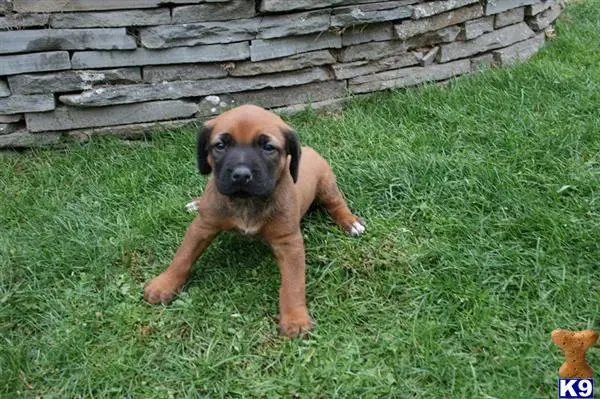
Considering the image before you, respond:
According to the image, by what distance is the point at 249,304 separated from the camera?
3.20 metres

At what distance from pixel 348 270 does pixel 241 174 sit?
0.98 m

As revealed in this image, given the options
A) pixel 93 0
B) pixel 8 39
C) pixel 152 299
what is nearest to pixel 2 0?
pixel 8 39

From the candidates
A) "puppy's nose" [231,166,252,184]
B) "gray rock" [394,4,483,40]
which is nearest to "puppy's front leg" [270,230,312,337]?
"puppy's nose" [231,166,252,184]

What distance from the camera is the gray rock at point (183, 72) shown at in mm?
4680

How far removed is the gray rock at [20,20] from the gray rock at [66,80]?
346 mm

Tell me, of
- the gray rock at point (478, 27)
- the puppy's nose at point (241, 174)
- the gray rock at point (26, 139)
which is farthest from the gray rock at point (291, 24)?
the puppy's nose at point (241, 174)

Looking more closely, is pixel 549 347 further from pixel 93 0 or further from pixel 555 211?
pixel 93 0

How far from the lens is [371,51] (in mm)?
5152

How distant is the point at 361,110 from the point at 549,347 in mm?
2746

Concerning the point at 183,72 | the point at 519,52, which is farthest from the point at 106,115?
the point at 519,52

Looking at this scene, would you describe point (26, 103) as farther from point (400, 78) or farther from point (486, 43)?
point (486, 43)

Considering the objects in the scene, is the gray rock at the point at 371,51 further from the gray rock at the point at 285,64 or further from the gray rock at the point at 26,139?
the gray rock at the point at 26,139

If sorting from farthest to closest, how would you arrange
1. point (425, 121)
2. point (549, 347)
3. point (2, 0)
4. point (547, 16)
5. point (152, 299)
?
point (547, 16) → point (425, 121) → point (2, 0) → point (152, 299) → point (549, 347)

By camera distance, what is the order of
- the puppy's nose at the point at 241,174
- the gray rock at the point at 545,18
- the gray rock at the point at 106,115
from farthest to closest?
the gray rock at the point at 545,18 → the gray rock at the point at 106,115 → the puppy's nose at the point at 241,174
